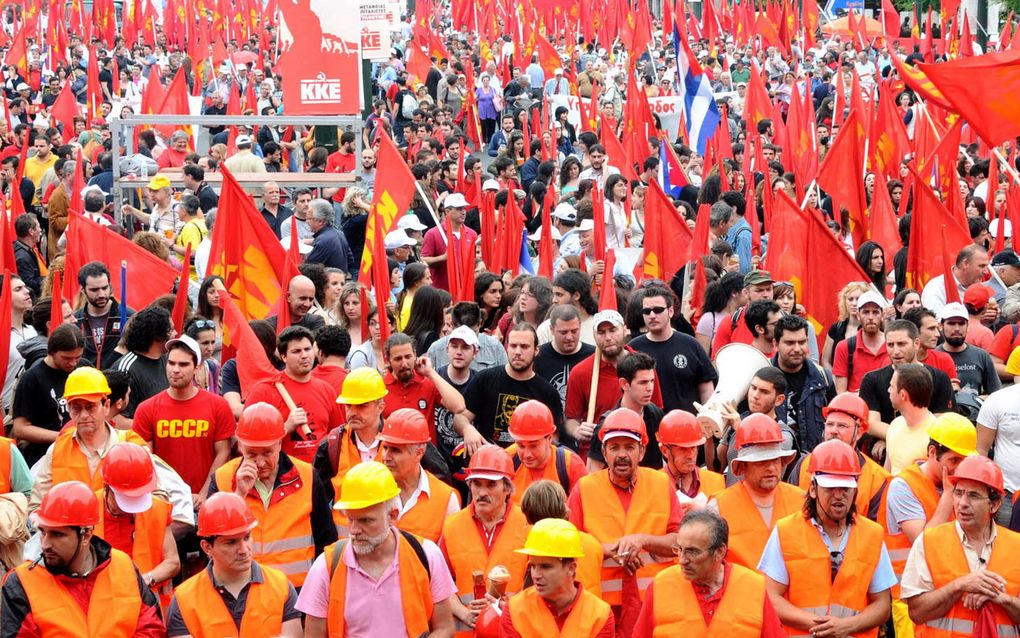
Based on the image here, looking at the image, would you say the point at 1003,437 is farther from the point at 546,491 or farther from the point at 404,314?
the point at 404,314

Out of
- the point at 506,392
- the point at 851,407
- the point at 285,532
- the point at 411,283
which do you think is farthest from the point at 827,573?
the point at 411,283

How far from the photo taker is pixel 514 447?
283 inches

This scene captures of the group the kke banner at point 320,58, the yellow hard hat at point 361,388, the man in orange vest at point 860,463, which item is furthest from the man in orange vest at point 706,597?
the kke banner at point 320,58

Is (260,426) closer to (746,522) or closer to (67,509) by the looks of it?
(67,509)

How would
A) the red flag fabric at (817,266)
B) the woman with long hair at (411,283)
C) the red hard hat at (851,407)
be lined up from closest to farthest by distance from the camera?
the red hard hat at (851,407) → the woman with long hair at (411,283) → the red flag fabric at (817,266)

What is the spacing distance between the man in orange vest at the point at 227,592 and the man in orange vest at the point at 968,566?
2322 mm

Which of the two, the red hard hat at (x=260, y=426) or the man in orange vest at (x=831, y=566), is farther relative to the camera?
the red hard hat at (x=260, y=426)

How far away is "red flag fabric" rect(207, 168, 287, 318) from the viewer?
1015 centimetres

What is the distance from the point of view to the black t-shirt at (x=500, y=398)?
794 cm

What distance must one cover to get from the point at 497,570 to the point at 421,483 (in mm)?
1056

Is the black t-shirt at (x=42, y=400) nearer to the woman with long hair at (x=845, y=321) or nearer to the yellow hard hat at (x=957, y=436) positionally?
the yellow hard hat at (x=957, y=436)

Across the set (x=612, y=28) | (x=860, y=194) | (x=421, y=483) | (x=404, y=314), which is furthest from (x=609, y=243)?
(x=612, y=28)

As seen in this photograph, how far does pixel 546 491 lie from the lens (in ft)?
20.2

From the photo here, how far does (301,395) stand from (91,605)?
241cm
